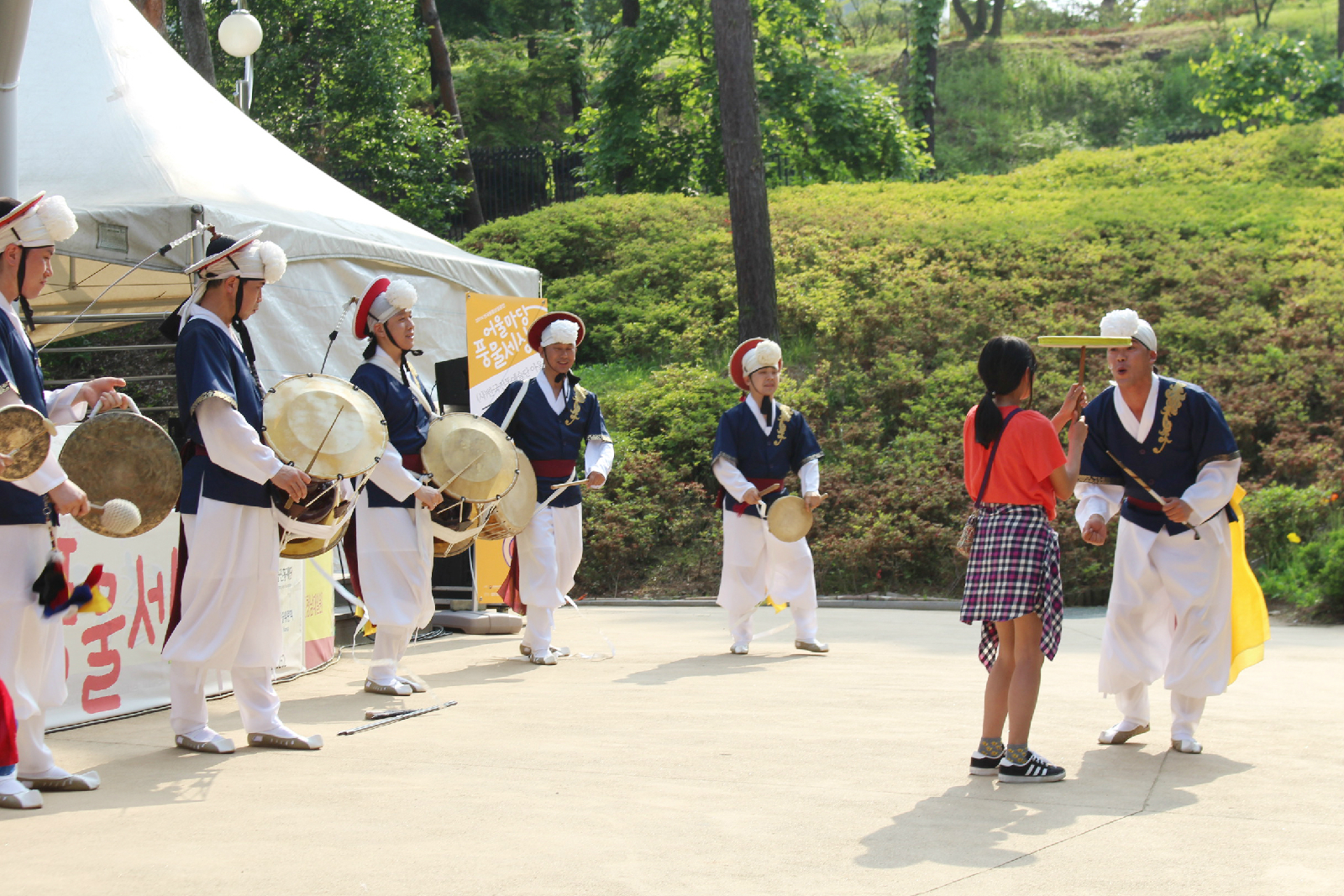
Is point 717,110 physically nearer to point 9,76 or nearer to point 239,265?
point 9,76

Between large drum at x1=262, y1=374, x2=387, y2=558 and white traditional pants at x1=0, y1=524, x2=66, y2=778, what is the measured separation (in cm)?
95

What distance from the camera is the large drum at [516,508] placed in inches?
255

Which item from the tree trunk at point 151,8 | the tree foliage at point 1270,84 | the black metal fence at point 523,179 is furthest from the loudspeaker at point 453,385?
the tree foliage at point 1270,84

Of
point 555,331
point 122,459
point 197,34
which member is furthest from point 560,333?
point 197,34

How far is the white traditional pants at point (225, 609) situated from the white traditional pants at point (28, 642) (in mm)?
568

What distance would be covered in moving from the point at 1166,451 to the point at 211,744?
152 inches

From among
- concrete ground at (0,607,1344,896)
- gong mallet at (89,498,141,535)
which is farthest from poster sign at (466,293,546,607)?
gong mallet at (89,498,141,535)

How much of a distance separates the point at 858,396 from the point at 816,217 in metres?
4.35

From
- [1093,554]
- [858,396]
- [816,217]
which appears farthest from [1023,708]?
[816,217]

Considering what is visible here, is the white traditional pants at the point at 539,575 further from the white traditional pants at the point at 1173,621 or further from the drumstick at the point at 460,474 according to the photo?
the white traditional pants at the point at 1173,621

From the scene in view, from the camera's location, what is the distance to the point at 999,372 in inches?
166

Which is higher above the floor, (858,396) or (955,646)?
(858,396)

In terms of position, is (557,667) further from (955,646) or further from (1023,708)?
(1023,708)

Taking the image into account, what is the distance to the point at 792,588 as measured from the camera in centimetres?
743
